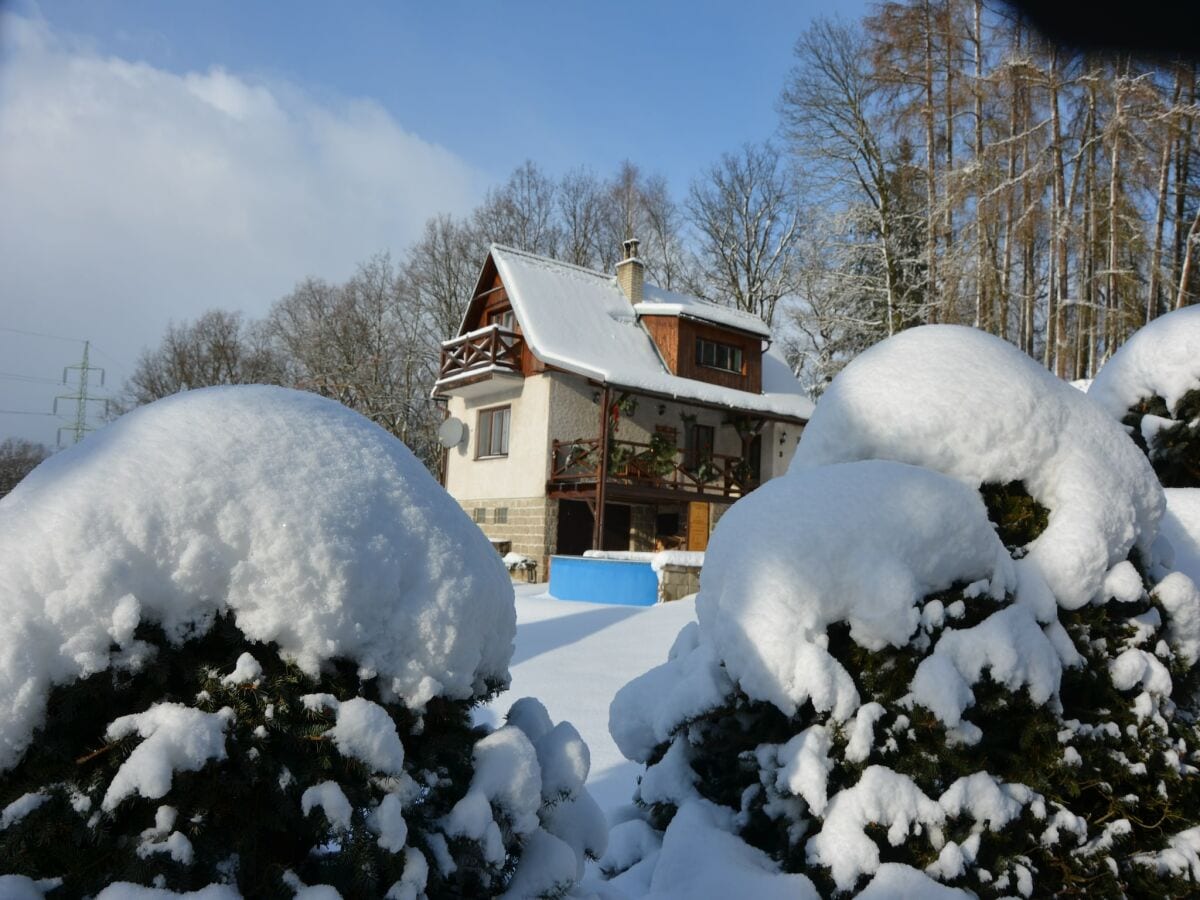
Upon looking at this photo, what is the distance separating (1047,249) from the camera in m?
17.5

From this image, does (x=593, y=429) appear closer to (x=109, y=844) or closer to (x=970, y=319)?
(x=970, y=319)

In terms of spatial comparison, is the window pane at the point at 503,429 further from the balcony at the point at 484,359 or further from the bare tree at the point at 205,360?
the bare tree at the point at 205,360

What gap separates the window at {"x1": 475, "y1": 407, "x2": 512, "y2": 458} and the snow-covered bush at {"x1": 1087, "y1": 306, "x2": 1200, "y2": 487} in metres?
16.0

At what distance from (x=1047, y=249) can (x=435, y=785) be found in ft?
63.0

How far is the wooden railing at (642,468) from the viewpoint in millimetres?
18359

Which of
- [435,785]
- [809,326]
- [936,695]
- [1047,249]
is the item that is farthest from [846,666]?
[809,326]

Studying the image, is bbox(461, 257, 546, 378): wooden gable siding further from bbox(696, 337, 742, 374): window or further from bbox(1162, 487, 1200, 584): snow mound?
bbox(1162, 487, 1200, 584): snow mound

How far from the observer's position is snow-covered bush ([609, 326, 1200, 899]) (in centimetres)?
249

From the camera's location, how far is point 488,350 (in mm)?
20062

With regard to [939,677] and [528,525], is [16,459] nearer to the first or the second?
[528,525]

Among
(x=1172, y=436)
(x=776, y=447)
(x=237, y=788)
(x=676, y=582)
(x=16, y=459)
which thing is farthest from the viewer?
(x=16, y=459)

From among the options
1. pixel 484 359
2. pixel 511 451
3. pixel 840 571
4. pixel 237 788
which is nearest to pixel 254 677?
pixel 237 788

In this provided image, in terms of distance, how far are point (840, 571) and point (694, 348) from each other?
18916 mm

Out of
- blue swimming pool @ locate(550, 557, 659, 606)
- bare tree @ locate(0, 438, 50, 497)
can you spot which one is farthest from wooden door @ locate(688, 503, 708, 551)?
bare tree @ locate(0, 438, 50, 497)
